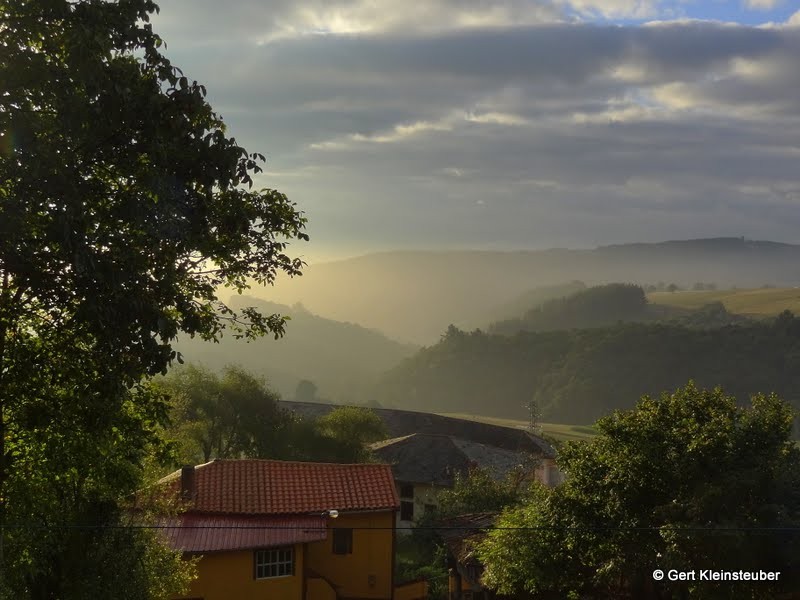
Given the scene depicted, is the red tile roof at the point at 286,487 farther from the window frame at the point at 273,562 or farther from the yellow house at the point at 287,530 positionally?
the window frame at the point at 273,562

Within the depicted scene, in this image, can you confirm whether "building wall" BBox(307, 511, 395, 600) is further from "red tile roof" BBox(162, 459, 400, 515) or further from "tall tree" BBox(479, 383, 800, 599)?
"tall tree" BBox(479, 383, 800, 599)

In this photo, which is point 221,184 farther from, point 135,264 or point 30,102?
point 30,102

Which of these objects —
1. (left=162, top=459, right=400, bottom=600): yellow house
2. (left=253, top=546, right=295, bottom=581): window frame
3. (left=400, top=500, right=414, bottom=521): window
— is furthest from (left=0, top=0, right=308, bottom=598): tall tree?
(left=400, top=500, right=414, bottom=521): window

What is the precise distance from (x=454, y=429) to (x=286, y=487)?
72240mm

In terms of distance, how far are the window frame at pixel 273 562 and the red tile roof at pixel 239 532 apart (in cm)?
33

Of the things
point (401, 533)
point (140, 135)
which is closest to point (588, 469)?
point (140, 135)

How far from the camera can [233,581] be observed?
29.9m

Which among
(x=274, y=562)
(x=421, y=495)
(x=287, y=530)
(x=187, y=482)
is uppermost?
(x=187, y=482)

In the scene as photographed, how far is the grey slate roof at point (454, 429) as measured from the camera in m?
90.2

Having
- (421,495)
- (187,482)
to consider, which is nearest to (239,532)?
(187,482)

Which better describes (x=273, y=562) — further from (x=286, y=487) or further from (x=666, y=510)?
(x=666, y=510)

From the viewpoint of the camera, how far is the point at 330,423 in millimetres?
70438

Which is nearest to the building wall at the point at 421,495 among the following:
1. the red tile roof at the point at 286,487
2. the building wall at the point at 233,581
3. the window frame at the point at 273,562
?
the red tile roof at the point at 286,487

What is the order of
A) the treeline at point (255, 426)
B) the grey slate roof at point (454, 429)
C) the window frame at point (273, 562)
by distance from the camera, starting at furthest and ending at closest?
the grey slate roof at point (454, 429)
the treeline at point (255, 426)
the window frame at point (273, 562)
